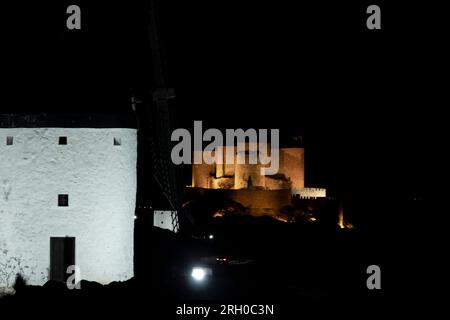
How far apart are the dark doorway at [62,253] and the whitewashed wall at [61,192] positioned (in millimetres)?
153

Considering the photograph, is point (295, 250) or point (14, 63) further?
point (295, 250)

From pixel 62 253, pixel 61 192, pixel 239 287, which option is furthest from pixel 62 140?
pixel 239 287

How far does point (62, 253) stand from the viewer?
60.2 feet

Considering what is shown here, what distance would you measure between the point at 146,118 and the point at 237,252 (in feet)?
30.7

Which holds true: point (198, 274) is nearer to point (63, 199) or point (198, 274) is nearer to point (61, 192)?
point (63, 199)

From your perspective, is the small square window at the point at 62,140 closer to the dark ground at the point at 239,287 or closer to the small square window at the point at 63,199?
the small square window at the point at 63,199

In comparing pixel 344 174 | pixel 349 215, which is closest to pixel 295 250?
pixel 349 215

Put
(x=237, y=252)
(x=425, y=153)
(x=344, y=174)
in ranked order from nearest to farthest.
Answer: (x=237, y=252)
(x=344, y=174)
(x=425, y=153)

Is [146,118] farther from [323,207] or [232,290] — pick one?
[323,207]

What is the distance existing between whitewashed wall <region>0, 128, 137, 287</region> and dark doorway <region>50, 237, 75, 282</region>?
153 millimetres

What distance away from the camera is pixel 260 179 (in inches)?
2347

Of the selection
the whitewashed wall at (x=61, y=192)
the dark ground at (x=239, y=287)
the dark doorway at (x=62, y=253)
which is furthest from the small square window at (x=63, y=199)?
the dark ground at (x=239, y=287)

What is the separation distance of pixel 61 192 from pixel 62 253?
5.75 feet
